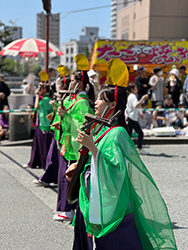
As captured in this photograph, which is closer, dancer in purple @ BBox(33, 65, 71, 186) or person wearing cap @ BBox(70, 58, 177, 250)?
person wearing cap @ BBox(70, 58, 177, 250)

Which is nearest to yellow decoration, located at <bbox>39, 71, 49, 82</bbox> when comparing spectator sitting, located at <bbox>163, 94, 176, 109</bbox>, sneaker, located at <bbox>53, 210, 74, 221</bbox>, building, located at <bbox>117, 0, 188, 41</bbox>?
sneaker, located at <bbox>53, 210, 74, 221</bbox>

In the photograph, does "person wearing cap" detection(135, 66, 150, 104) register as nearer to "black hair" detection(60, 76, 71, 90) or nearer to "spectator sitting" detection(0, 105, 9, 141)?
"spectator sitting" detection(0, 105, 9, 141)

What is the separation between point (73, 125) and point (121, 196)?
7.10 feet

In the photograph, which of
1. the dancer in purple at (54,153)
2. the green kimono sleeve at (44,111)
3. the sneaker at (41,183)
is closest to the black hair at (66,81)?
the dancer in purple at (54,153)

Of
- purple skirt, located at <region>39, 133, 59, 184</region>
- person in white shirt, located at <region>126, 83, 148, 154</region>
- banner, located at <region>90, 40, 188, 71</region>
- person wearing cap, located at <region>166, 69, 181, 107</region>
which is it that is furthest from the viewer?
banner, located at <region>90, 40, 188, 71</region>

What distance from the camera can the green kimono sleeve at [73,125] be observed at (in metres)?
4.88

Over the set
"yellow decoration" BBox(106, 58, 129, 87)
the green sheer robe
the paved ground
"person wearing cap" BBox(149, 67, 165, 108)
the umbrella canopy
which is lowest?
the paved ground

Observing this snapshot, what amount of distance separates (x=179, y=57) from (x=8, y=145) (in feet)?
25.1

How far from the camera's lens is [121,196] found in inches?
111

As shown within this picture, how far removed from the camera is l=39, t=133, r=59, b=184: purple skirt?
613 cm

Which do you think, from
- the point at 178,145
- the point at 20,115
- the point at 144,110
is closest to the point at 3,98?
the point at 20,115

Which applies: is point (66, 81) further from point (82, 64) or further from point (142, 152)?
point (142, 152)

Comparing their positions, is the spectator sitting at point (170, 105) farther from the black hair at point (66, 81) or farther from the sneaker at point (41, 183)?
the black hair at point (66, 81)

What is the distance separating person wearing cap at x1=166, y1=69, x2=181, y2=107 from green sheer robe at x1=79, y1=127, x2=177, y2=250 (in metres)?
10.5
